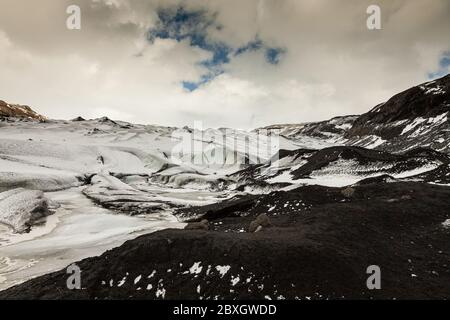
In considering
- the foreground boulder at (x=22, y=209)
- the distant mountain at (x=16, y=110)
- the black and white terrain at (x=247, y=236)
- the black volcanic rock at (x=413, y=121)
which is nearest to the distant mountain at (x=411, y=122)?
the black volcanic rock at (x=413, y=121)

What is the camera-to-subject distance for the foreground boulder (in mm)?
15242

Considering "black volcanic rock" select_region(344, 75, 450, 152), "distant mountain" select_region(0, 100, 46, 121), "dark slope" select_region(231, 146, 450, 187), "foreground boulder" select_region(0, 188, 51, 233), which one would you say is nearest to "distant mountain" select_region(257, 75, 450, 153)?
"black volcanic rock" select_region(344, 75, 450, 152)

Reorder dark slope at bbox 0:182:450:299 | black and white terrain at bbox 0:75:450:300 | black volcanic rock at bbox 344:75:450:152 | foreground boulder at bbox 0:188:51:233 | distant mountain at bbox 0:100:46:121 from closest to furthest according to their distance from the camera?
dark slope at bbox 0:182:450:299 < black and white terrain at bbox 0:75:450:300 < foreground boulder at bbox 0:188:51:233 < black volcanic rock at bbox 344:75:450:152 < distant mountain at bbox 0:100:46:121

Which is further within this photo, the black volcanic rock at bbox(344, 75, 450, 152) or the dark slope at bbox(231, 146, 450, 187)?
the black volcanic rock at bbox(344, 75, 450, 152)

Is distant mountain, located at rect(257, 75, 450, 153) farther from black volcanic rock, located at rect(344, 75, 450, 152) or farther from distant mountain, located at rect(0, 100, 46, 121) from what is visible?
distant mountain, located at rect(0, 100, 46, 121)

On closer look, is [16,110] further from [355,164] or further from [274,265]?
[274,265]

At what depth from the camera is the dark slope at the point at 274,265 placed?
5293 millimetres

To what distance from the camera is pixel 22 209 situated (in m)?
16.6

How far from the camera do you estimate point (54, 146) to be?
40.5 meters

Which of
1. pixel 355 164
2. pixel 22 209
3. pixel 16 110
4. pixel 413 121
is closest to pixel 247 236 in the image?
pixel 22 209

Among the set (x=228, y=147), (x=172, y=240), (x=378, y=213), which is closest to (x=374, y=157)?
(x=378, y=213)

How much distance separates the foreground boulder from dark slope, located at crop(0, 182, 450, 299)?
9735mm

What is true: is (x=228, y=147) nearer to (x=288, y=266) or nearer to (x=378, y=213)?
(x=378, y=213)

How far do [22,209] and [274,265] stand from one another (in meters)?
14.9
